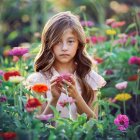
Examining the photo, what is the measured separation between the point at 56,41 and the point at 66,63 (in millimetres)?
216

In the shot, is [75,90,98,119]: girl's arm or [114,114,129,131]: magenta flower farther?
[75,90,98,119]: girl's arm

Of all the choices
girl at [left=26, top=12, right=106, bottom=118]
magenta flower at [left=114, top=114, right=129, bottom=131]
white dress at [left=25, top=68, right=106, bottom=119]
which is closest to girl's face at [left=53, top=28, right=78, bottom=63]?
girl at [left=26, top=12, right=106, bottom=118]

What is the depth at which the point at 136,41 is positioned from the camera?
5102 mm

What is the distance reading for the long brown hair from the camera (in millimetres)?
3659

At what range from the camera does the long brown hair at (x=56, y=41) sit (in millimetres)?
3659

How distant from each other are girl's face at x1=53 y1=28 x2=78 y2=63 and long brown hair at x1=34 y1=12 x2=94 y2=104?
26mm

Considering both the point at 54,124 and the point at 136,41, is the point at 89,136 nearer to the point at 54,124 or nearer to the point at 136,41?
the point at 54,124

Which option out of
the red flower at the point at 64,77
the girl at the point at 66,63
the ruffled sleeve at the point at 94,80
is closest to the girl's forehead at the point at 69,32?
the girl at the point at 66,63

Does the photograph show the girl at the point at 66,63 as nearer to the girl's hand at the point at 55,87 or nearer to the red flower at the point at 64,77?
the girl's hand at the point at 55,87

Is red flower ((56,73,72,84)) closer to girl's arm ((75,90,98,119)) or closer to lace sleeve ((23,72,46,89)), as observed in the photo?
girl's arm ((75,90,98,119))

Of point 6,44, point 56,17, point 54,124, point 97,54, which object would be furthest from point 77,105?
point 6,44

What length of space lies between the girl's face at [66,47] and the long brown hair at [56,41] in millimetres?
26

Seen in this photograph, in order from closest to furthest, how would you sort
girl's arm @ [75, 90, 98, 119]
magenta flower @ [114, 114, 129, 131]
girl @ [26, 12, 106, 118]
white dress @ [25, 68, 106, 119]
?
1. magenta flower @ [114, 114, 129, 131]
2. girl's arm @ [75, 90, 98, 119]
3. girl @ [26, 12, 106, 118]
4. white dress @ [25, 68, 106, 119]

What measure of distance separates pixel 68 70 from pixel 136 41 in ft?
4.72
